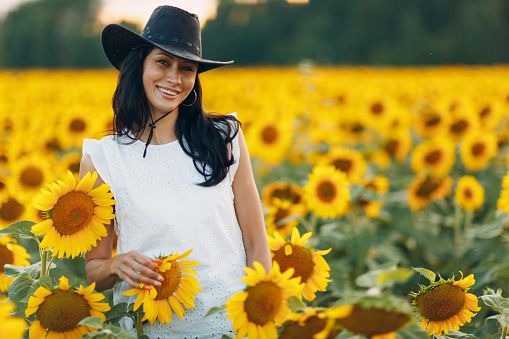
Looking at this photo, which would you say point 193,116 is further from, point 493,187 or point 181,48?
point 493,187

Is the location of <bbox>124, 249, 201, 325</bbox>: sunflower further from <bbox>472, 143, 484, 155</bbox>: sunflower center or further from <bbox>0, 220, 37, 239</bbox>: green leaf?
<bbox>472, 143, 484, 155</bbox>: sunflower center

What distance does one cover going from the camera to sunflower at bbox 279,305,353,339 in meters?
1.27

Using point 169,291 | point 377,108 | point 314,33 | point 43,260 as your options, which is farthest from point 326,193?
point 314,33

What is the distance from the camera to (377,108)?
610cm

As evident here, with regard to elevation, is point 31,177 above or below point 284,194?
below

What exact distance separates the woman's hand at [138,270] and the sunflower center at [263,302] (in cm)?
32

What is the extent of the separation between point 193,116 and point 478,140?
122 inches

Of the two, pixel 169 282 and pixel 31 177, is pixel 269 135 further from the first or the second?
pixel 169 282

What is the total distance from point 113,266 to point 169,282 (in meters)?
0.22

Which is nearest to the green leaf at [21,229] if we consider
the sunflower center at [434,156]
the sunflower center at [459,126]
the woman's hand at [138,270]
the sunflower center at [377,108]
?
the woman's hand at [138,270]

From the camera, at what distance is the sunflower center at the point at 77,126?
16.5ft

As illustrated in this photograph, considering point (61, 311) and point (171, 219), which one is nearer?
point (61, 311)

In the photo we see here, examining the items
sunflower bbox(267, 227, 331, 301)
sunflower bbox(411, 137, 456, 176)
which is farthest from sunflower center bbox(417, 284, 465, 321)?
sunflower bbox(411, 137, 456, 176)

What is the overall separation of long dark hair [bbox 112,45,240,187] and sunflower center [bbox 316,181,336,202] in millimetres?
1032
